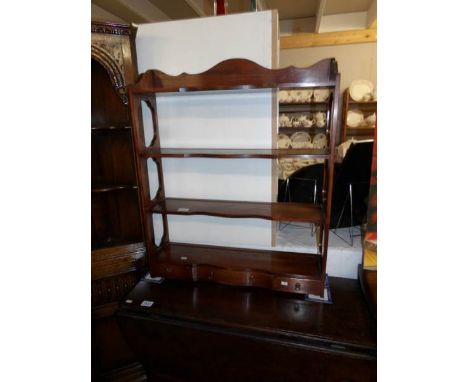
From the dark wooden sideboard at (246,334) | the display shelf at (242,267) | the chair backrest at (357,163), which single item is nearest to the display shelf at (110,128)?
the display shelf at (242,267)

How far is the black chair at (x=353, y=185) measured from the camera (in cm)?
176

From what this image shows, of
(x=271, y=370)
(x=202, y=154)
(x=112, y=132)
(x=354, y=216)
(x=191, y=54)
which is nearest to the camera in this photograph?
(x=271, y=370)

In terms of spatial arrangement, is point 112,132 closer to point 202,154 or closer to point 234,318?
point 202,154

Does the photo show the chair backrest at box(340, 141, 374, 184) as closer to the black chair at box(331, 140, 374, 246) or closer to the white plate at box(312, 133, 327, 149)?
the black chair at box(331, 140, 374, 246)

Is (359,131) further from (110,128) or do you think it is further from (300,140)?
(110,128)

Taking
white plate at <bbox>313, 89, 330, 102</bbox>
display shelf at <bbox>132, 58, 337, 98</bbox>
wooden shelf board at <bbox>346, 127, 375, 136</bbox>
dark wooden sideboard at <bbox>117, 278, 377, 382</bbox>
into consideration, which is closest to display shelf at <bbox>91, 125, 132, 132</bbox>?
display shelf at <bbox>132, 58, 337, 98</bbox>

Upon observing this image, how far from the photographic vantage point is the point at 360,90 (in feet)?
12.2

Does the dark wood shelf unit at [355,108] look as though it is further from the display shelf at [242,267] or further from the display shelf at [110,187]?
the display shelf at [110,187]

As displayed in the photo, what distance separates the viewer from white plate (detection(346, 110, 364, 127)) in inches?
152

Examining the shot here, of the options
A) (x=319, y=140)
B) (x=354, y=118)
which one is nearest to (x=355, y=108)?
(x=354, y=118)
